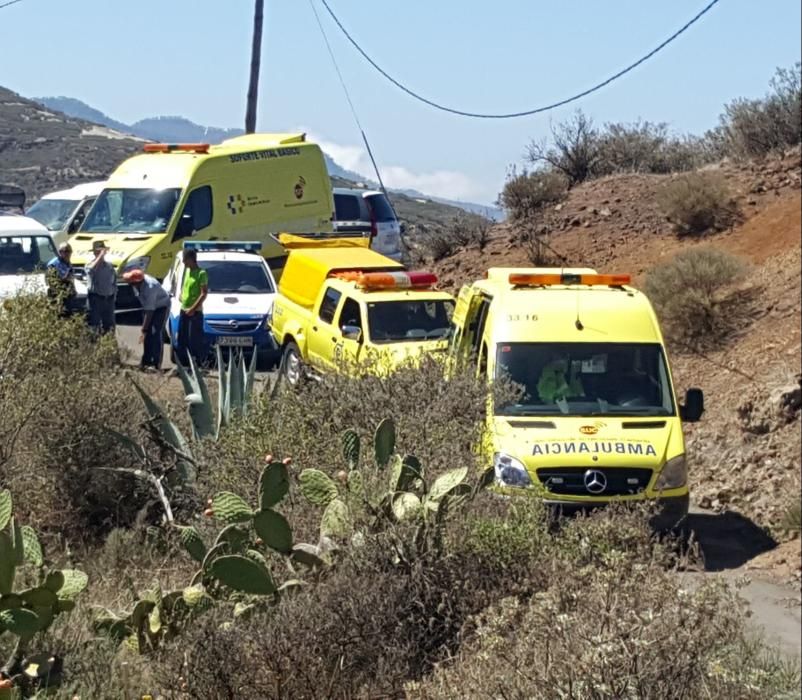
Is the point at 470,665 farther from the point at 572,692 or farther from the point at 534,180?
the point at 534,180

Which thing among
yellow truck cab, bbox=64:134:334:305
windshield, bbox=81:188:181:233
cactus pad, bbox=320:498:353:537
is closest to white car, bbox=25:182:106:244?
windshield, bbox=81:188:181:233

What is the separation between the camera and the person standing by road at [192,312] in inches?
674

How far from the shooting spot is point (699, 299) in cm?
1722

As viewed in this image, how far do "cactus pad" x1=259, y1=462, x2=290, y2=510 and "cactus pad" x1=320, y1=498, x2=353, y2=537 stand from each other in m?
0.25

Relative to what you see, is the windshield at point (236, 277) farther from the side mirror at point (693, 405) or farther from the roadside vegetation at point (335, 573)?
the roadside vegetation at point (335, 573)

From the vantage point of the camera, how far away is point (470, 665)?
534 cm

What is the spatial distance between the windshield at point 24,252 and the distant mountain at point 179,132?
9.63 metres

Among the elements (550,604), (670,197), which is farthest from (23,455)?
(670,197)

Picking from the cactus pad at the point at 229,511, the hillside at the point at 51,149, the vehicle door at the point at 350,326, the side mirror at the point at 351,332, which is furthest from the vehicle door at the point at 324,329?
the hillside at the point at 51,149

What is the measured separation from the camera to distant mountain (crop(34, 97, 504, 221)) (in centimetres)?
2991

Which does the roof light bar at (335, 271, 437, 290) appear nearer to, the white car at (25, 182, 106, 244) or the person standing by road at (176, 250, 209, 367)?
the person standing by road at (176, 250, 209, 367)

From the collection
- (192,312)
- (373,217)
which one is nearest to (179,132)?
(373,217)

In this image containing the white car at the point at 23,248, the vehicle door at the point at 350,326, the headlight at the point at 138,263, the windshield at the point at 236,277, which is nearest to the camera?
A: the vehicle door at the point at 350,326

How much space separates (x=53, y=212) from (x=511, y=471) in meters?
17.3
